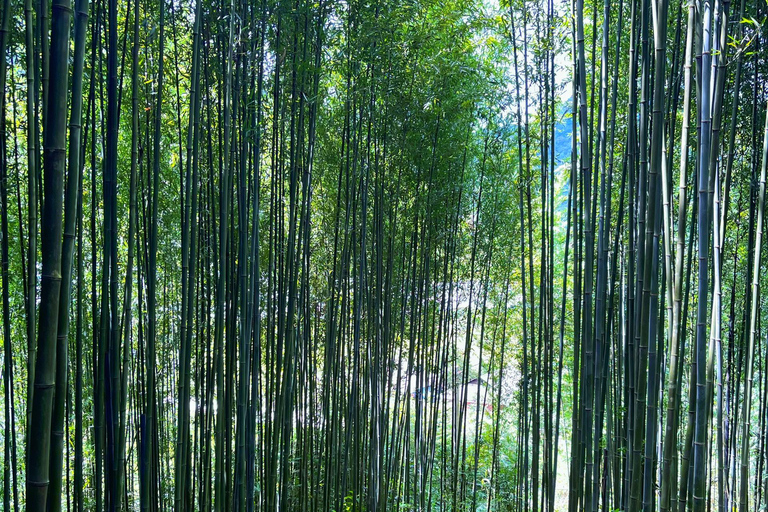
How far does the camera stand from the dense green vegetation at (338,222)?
1.78 metres

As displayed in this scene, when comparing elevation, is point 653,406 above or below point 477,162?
below

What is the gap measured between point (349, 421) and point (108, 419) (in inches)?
85.7

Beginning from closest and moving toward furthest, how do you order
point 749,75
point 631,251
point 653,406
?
point 653,406, point 631,251, point 749,75

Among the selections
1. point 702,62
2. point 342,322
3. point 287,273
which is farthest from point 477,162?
point 702,62

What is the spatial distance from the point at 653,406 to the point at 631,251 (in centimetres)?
69

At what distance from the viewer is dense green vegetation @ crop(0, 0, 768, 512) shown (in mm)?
1783

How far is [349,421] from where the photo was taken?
14.1ft

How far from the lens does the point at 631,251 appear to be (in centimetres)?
234

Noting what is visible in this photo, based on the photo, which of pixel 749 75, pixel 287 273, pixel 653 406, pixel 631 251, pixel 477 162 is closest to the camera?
pixel 653 406

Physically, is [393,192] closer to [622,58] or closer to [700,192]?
[622,58]

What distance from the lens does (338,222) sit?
4.19 m

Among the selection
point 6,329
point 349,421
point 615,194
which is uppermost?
point 615,194

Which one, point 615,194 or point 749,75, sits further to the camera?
point 615,194

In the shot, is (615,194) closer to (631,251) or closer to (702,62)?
(631,251)
